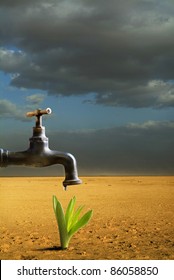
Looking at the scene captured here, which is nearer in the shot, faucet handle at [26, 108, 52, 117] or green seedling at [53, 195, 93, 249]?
faucet handle at [26, 108, 52, 117]

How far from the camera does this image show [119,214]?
10938 mm

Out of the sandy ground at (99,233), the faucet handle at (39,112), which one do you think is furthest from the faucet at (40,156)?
the sandy ground at (99,233)

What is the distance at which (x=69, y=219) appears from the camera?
19.0ft

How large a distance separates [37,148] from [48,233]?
4532mm

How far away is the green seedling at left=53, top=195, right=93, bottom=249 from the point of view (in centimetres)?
558

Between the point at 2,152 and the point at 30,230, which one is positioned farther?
the point at 30,230

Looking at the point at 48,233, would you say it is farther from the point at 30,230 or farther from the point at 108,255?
the point at 108,255

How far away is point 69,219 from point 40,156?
7.00 feet

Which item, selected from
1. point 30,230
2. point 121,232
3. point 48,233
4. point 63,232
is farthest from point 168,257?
point 30,230

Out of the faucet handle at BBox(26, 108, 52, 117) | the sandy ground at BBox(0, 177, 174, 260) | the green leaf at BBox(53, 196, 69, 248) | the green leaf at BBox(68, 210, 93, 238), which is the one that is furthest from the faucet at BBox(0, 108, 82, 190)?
the sandy ground at BBox(0, 177, 174, 260)

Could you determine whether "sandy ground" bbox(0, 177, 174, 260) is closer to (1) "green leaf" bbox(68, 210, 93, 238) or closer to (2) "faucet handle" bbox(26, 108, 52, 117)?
(1) "green leaf" bbox(68, 210, 93, 238)

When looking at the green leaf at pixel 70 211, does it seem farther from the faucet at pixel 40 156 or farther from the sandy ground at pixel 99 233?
the faucet at pixel 40 156

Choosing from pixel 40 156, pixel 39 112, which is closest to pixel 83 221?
pixel 40 156

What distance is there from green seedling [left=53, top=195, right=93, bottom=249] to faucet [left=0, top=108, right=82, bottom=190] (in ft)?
5.53
